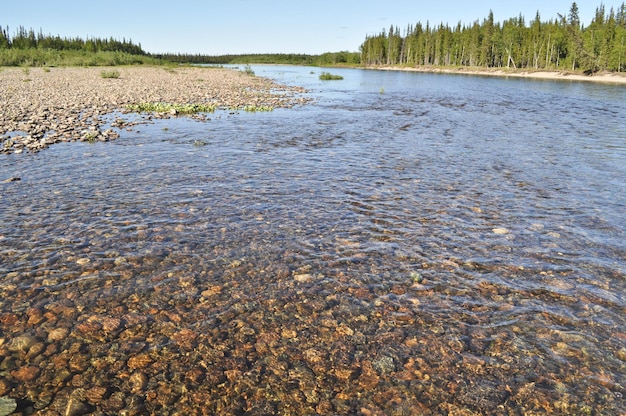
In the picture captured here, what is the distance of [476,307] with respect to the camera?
22.8 feet

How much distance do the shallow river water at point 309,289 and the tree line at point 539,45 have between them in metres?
122

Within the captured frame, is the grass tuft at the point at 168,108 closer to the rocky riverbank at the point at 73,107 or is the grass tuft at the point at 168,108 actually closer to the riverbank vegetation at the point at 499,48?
the rocky riverbank at the point at 73,107

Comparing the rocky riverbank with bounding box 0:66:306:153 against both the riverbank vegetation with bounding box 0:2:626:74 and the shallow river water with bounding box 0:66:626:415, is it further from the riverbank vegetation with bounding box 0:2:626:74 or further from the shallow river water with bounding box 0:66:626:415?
the riverbank vegetation with bounding box 0:2:626:74

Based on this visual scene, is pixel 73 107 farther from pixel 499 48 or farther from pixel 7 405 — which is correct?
pixel 499 48

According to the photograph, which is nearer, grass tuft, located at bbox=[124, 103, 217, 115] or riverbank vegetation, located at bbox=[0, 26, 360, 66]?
grass tuft, located at bbox=[124, 103, 217, 115]

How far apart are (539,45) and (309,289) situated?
167 metres

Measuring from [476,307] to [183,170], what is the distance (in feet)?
39.2

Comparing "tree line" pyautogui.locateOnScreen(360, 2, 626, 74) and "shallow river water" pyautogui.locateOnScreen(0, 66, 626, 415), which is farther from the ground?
"tree line" pyautogui.locateOnScreen(360, 2, 626, 74)

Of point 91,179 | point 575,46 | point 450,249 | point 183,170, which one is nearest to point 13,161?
point 91,179

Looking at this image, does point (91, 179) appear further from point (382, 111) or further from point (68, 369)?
point (382, 111)

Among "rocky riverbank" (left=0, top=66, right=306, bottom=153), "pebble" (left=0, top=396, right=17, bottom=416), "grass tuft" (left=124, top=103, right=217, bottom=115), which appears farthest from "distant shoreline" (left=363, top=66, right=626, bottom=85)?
"pebble" (left=0, top=396, right=17, bottom=416)

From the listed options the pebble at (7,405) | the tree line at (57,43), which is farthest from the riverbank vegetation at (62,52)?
the pebble at (7,405)

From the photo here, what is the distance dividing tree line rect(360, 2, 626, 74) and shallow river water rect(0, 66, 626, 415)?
12192 centimetres

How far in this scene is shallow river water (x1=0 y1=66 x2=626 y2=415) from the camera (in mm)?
5164
